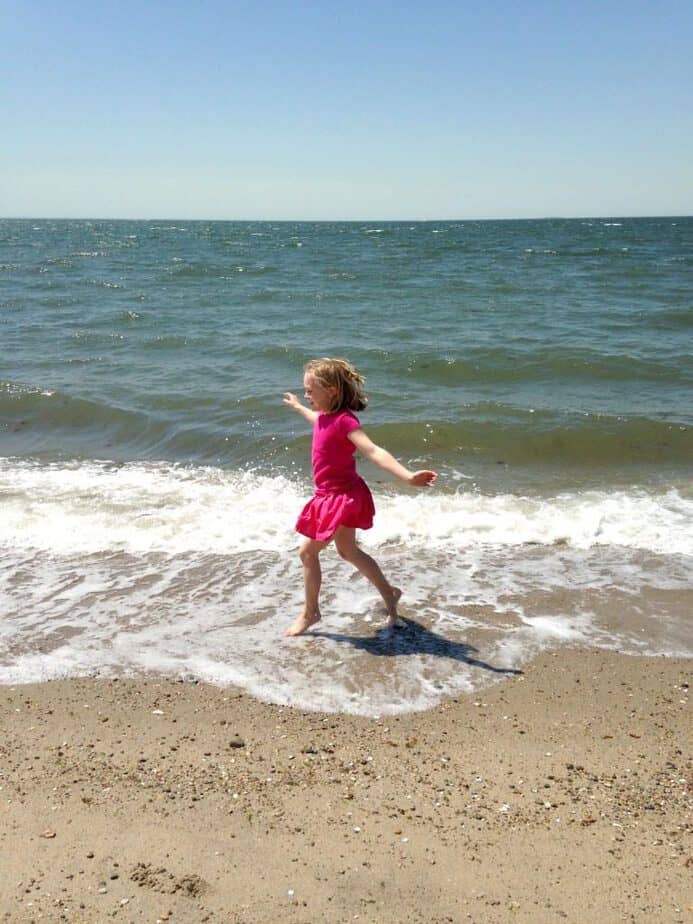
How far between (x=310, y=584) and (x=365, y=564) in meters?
0.35

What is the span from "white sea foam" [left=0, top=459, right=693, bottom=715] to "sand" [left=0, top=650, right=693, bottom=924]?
31 centimetres

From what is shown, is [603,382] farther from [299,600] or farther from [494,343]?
[299,600]

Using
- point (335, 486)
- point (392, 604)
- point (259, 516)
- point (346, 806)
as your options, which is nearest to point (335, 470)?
point (335, 486)

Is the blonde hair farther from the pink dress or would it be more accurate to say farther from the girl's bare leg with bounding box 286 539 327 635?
the girl's bare leg with bounding box 286 539 327 635

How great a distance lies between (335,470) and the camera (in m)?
4.43

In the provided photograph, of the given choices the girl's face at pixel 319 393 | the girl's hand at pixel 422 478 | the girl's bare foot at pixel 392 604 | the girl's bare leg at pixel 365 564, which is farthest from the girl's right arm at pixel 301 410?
the girl's bare foot at pixel 392 604

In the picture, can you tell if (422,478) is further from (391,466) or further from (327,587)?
(327,587)

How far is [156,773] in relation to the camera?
330 centimetres

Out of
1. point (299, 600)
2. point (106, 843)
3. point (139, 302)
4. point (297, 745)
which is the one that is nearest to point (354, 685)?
point (297, 745)

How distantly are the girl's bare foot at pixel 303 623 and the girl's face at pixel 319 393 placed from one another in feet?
4.05

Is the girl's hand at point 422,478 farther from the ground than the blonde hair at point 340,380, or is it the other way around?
the blonde hair at point 340,380

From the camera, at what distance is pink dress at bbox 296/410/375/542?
438cm

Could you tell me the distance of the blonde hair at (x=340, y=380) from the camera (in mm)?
4277

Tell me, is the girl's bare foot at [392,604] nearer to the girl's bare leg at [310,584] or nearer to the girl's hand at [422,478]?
the girl's bare leg at [310,584]
